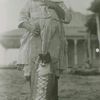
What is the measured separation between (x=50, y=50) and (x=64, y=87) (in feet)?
1.75

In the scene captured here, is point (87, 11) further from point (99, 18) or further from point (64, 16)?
point (64, 16)

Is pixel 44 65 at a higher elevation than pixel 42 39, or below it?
below

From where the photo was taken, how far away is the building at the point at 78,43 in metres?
2.98

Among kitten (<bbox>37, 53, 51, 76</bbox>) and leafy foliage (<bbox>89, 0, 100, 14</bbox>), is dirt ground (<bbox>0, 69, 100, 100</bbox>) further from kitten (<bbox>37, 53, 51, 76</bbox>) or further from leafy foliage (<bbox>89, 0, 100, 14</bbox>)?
leafy foliage (<bbox>89, 0, 100, 14</bbox>)

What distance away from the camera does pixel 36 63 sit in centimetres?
254

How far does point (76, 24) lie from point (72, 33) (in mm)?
106

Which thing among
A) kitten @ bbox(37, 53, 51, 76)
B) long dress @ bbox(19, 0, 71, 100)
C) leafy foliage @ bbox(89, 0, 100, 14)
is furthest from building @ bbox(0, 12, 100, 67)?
kitten @ bbox(37, 53, 51, 76)

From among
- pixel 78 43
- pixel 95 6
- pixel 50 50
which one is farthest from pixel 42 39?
pixel 95 6

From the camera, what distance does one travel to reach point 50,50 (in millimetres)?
2568

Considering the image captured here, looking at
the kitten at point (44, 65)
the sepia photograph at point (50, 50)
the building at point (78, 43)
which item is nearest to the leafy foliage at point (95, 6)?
the sepia photograph at point (50, 50)

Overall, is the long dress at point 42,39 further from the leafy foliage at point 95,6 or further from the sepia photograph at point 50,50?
the leafy foliage at point 95,6

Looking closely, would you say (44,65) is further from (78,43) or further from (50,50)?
(78,43)

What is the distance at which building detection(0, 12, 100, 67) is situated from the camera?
2982 mm

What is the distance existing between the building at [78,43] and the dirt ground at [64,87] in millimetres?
158
